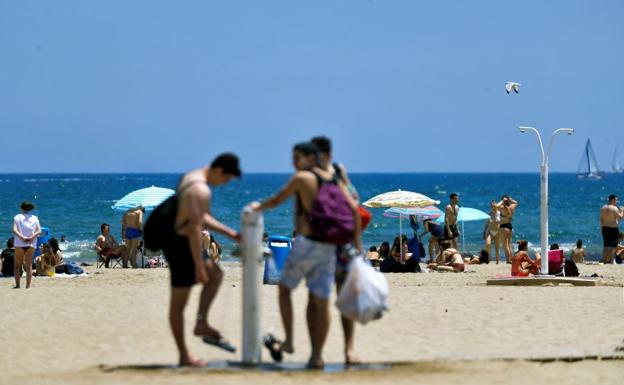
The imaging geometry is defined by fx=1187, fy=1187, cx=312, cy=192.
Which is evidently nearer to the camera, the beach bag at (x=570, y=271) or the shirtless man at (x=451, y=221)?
the beach bag at (x=570, y=271)

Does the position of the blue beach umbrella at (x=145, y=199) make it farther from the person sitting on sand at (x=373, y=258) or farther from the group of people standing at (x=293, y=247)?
the group of people standing at (x=293, y=247)

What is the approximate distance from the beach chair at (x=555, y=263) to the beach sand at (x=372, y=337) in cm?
304

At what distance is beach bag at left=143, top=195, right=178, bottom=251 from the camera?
776 centimetres

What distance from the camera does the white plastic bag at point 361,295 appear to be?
7.85 m

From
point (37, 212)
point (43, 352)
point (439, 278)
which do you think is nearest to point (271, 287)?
point (439, 278)

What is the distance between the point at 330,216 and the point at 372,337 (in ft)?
8.14

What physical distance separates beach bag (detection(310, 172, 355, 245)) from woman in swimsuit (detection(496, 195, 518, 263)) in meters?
15.6

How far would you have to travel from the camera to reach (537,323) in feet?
35.9

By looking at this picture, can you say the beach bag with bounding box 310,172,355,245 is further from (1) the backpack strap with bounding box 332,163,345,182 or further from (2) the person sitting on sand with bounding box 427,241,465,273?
(2) the person sitting on sand with bounding box 427,241,465,273

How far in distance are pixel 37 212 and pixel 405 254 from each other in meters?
51.3

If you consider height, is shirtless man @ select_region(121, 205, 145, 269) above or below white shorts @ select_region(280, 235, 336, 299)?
above

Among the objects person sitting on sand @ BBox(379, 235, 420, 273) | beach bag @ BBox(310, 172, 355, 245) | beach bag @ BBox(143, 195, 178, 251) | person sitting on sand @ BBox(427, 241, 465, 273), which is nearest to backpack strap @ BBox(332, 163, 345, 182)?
beach bag @ BBox(310, 172, 355, 245)

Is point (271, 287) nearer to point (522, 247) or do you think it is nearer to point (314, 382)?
point (522, 247)

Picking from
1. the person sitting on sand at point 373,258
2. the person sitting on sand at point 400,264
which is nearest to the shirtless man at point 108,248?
the person sitting on sand at point 373,258
